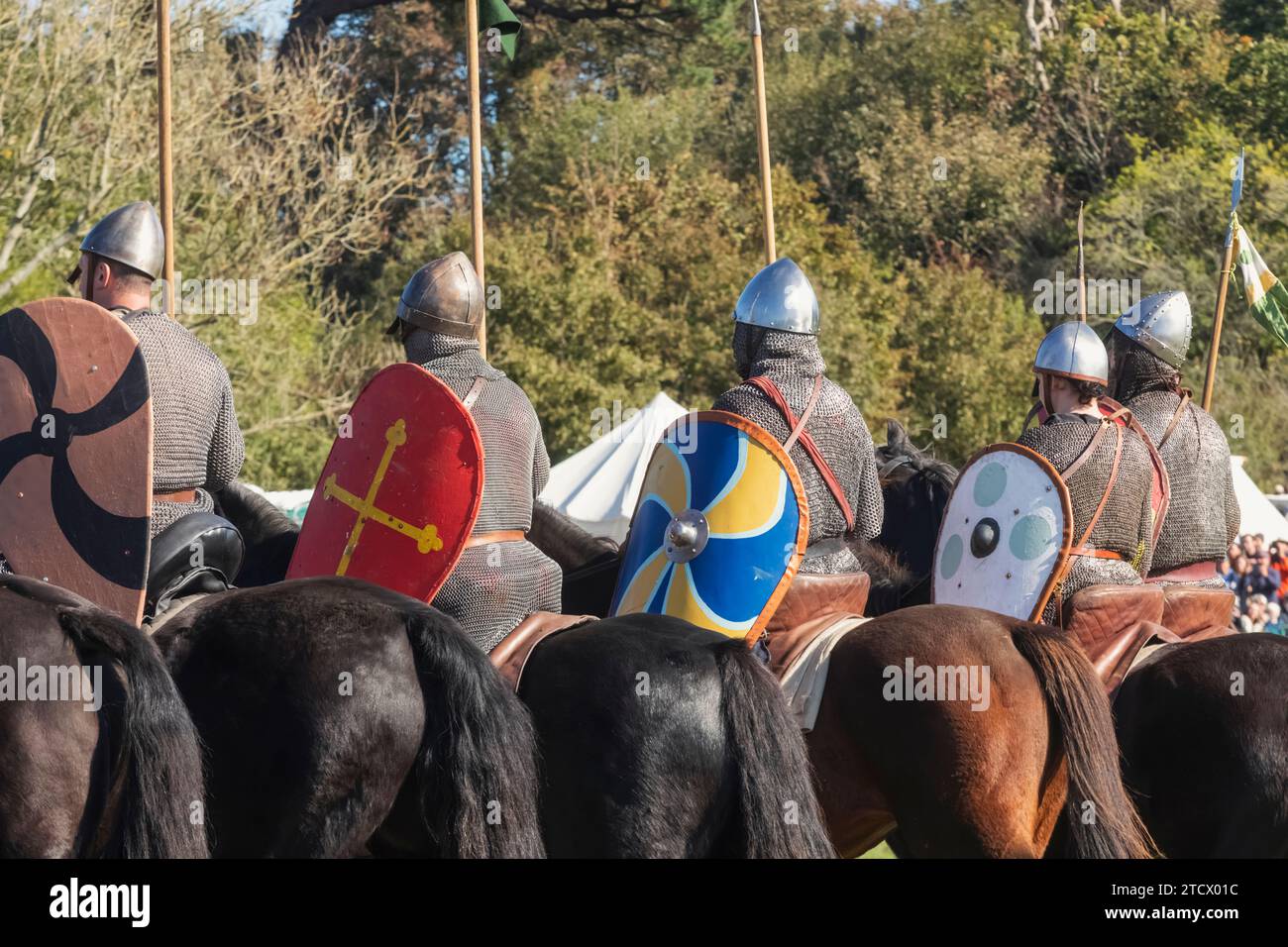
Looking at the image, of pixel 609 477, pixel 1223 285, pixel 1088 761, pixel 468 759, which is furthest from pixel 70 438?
pixel 609 477

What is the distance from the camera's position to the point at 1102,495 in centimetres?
552

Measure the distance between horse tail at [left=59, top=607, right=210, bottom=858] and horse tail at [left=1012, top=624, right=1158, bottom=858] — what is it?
2260mm

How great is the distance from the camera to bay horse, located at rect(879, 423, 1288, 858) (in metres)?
4.67

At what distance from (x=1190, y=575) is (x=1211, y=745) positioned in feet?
5.05

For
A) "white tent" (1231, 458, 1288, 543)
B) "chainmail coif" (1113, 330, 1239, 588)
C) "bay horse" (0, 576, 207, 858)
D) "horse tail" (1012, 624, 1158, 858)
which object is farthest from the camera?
"white tent" (1231, 458, 1288, 543)

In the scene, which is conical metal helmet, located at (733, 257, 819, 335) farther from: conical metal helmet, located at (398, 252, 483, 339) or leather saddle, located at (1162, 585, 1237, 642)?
leather saddle, located at (1162, 585, 1237, 642)

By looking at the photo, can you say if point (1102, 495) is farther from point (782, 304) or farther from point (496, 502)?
point (496, 502)

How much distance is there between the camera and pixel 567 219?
80.4 feet

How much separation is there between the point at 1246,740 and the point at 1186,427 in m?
1.82

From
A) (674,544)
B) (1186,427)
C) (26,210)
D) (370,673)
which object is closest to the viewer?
(370,673)

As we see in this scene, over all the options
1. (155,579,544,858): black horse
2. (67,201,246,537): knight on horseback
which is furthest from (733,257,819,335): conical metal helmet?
(155,579,544,858): black horse
